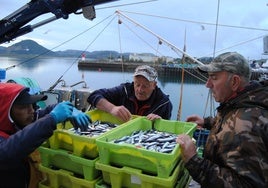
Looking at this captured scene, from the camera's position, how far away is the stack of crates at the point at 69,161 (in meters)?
2.09

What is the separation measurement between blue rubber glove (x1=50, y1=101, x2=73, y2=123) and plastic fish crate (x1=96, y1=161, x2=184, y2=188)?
0.44m

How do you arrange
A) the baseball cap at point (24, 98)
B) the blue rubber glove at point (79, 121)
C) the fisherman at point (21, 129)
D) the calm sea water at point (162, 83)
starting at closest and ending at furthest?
the fisherman at point (21, 129), the baseball cap at point (24, 98), the blue rubber glove at point (79, 121), the calm sea water at point (162, 83)

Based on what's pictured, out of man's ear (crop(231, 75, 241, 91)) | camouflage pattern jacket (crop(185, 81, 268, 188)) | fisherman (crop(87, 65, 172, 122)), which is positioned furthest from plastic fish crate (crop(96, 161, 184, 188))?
fisherman (crop(87, 65, 172, 122))

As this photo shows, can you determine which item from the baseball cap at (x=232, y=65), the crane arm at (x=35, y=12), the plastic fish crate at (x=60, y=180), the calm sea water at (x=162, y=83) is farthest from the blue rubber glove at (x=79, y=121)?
the calm sea water at (x=162, y=83)

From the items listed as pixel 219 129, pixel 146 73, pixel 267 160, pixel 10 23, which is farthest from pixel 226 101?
pixel 10 23

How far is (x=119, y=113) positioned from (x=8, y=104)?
48.7 inches

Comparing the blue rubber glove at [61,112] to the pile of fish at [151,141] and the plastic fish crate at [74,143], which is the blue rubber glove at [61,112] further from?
the pile of fish at [151,141]

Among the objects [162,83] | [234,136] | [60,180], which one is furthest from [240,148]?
[162,83]

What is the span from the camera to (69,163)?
2.25 metres

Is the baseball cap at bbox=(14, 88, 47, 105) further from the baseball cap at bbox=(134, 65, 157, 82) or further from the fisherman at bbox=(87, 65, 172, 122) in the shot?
the baseball cap at bbox=(134, 65, 157, 82)

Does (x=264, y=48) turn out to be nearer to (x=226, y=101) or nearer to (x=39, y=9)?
(x=39, y=9)

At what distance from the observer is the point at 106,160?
78.9 inches

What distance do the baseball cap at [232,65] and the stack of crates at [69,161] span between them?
114 cm

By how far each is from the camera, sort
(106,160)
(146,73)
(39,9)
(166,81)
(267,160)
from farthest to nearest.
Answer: (166,81)
(39,9)
(146,73)
(106,160)
(267,160)
